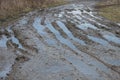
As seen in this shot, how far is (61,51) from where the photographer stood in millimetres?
11180

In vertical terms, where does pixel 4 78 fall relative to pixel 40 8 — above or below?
above

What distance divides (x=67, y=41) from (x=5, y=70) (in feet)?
12.7

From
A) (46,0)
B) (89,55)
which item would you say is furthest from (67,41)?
(46,0)

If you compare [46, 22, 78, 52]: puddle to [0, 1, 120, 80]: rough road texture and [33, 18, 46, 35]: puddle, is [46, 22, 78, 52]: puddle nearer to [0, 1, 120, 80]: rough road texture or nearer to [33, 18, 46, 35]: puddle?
[0, 1, 120, 80]: rough road texture

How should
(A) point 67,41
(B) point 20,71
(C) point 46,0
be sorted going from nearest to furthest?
(B) point 20,71, (A) point 67,41, (C) point 46,0

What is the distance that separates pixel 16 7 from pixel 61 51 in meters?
12.4

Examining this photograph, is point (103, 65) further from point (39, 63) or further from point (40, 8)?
point (40, 8)

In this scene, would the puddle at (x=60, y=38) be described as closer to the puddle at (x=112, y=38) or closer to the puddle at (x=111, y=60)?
the puddle at (x=111, y=60)

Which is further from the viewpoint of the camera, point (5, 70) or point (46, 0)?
point (46, 0)

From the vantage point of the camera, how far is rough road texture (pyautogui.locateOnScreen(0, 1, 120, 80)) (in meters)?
8.88

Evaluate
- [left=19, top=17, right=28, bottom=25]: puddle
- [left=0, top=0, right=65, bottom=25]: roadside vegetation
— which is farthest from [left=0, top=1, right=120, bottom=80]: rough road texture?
[left=0, top=0, right=65, bottom=25]: roadside vegetation

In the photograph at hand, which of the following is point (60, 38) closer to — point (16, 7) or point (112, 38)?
point (112, 38)

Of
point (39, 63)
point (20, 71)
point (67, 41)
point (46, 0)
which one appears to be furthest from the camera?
point (46, 0)

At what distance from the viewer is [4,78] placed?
8570 millimetres
